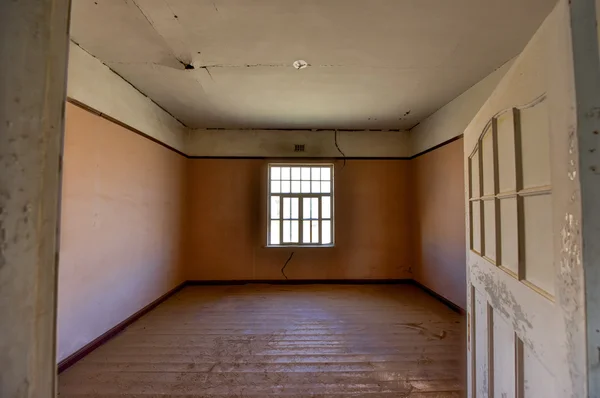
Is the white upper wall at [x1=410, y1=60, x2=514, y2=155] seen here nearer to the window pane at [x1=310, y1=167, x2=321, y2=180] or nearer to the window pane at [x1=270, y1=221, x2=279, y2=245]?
the window pane at [x1=310, y1=167, x2=321, y2=180]

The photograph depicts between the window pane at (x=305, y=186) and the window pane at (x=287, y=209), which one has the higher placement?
the window pane at (x=305, y=186)

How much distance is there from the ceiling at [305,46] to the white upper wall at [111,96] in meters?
0.08

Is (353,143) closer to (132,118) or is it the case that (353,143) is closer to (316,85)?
(316,85)

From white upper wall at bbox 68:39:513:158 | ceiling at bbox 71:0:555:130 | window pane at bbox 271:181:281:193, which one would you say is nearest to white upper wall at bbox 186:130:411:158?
white upper wall at bbox 68:39:513:158

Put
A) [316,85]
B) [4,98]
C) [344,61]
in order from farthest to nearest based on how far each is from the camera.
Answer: [316,85], [344,61], [4,98]

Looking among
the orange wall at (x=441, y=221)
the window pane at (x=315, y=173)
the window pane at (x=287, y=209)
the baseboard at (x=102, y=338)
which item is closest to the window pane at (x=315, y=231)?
the window pane at (x=287, y=209)

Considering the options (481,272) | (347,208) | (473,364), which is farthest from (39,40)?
(347,208)

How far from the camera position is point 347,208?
4.68 meters

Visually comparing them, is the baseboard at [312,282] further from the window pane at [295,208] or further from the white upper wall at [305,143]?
Result: the white upper wall at [305,143]

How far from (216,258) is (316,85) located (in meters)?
3.13

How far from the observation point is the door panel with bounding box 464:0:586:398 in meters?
0.60

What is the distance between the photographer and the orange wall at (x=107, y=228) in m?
2.18

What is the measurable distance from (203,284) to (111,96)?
303 centimetres

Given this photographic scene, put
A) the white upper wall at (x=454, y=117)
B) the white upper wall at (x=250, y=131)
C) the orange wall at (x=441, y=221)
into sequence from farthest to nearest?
the orange wall at (x=441, y=221)
the white upper wall at (x=454, y=117)
the white upper wall at (x=250, y=131)
